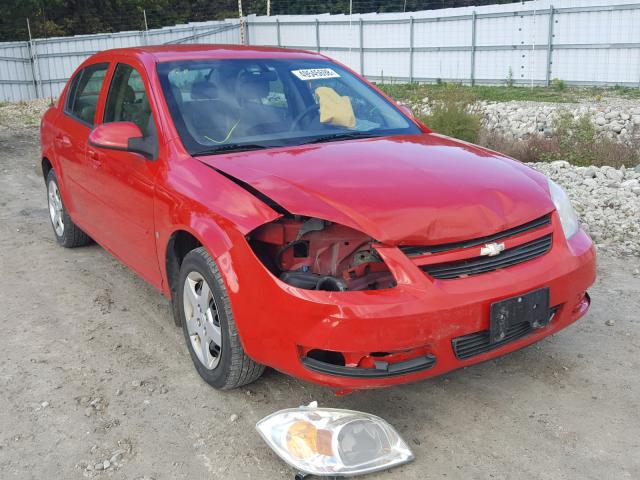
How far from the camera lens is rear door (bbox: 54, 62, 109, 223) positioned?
4.86m

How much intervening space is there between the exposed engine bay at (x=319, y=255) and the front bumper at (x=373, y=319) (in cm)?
13

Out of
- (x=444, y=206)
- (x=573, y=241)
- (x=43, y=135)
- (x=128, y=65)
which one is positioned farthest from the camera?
(x=43, y=135)

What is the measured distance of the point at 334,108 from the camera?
13.9 ft

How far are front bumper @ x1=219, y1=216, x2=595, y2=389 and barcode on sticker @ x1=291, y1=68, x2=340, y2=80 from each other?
1.82 meters

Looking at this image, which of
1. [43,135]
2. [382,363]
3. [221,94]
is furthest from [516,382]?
[43,135]

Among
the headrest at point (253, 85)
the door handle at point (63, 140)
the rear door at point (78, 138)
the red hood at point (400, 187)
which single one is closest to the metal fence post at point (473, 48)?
the rear door at point (78, 138)

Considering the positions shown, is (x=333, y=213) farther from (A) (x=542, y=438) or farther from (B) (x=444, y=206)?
(A) (x=542, y=438)

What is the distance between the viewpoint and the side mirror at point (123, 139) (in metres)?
3.79

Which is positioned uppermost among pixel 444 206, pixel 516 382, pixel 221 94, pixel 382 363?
pixel 221 94

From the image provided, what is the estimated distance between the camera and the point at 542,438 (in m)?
3.00

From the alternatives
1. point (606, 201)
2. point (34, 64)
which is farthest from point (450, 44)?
point (606, 201)

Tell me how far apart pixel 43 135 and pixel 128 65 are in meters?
2.05

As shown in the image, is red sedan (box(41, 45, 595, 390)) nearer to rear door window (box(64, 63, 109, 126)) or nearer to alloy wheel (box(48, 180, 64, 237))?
rear door window (box(64, 63, 109, 126))

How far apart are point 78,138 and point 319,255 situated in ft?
8.85
